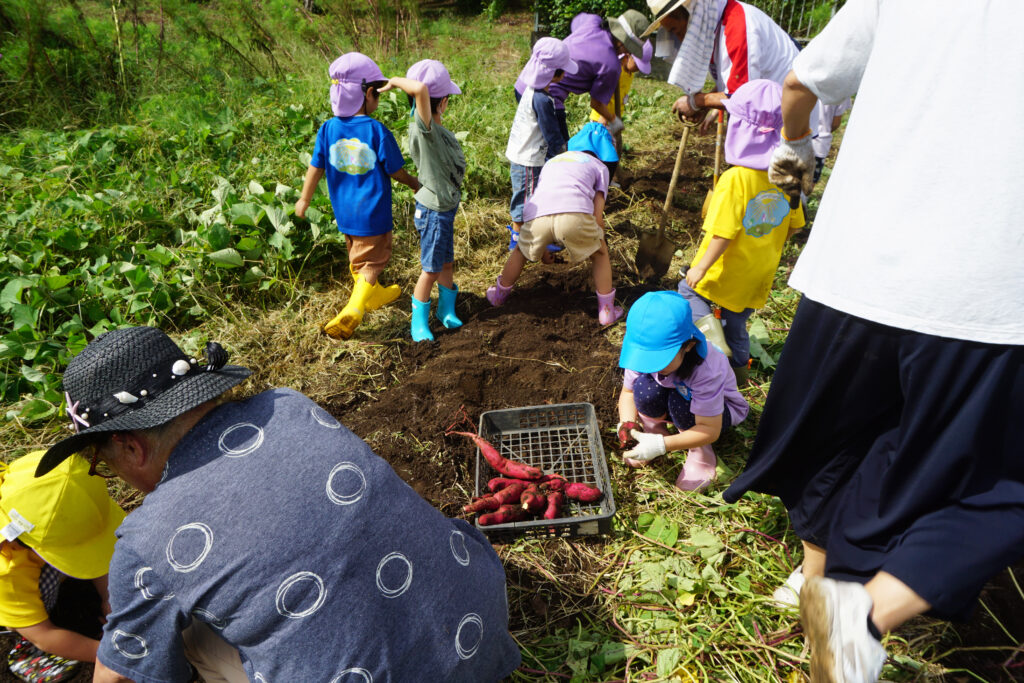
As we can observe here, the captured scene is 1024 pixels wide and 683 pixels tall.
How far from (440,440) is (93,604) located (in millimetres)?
1524

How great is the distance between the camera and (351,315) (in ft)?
12.1

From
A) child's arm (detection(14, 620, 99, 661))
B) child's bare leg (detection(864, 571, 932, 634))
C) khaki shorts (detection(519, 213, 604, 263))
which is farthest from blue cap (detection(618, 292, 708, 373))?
child's arm (detection(14, 620, 99, 661))

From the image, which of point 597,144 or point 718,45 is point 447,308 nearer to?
point 597,144

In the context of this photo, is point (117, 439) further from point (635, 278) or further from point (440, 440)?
point (635, 278)

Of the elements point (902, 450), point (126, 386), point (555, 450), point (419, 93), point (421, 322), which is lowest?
point (555, 450)

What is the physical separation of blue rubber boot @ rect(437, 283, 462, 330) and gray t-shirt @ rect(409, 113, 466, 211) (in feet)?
1.84

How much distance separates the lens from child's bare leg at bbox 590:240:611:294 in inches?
149

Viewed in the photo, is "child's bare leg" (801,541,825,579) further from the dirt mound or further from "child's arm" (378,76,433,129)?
"child's arm" (378,76,433,129)

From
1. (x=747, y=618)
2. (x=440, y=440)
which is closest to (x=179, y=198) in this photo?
(x=440, y=440)

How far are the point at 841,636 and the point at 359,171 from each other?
3.28 meters

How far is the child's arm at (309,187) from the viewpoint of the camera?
373 cm

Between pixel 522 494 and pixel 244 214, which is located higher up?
pixel 244 214

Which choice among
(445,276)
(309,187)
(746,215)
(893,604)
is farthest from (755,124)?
(309,187)

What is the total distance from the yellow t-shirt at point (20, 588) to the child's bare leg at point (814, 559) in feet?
8.23
